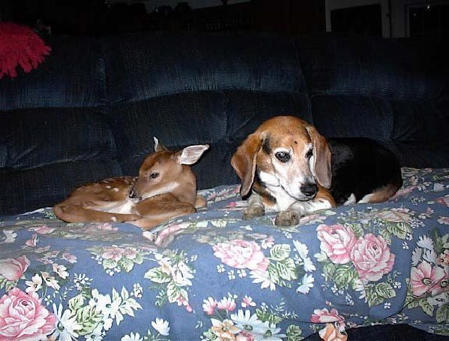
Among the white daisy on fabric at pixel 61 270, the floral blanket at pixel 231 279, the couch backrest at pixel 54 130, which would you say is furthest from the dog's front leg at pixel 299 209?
the couch backrest at pixel 54 130

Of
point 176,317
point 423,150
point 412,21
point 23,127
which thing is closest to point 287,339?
point 176,317

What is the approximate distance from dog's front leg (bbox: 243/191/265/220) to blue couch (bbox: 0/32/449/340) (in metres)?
0.07

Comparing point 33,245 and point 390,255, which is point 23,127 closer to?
point 33,245

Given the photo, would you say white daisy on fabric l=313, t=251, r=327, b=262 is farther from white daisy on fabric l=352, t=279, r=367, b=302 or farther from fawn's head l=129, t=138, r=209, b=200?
fawn's head l=129, t=138, r=209, b=200

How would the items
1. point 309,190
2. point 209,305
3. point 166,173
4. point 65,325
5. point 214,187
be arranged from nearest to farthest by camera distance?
point 65,325
point 209,305
point 309,190
point 166,173
point 214,187

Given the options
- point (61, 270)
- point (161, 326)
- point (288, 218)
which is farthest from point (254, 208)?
point (61, 270)

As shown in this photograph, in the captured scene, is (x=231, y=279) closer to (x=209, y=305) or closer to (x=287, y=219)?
(x=209, y=305)

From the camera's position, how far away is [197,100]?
3.10 meters

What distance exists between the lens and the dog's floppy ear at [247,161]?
7.95 ft

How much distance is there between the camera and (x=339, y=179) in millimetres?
2793

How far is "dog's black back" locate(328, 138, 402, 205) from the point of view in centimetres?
279

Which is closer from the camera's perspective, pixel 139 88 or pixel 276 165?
pixel 276 165

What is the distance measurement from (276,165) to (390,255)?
0.77 meters

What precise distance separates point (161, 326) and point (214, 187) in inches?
60.0
